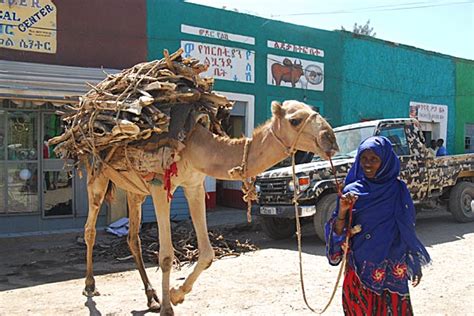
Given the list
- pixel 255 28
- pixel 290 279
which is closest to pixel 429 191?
pixel 290 279

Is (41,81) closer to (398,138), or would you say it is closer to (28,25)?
(28,25)

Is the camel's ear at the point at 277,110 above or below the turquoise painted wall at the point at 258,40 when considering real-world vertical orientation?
below

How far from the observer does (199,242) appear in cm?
509

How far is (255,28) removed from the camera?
1354 cm

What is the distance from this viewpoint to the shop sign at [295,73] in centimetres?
1384

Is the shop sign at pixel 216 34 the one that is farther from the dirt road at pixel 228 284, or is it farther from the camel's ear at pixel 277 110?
the camel's ear at pixel 277 110

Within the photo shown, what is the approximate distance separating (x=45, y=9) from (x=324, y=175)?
653 cm

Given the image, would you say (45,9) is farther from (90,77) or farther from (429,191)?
(429,191)

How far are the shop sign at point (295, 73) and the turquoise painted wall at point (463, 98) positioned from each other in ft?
25.0

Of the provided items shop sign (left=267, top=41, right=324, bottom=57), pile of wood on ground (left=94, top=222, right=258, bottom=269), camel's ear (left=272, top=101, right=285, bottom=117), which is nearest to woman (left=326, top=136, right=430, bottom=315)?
camel's ear (left=272, top=101, right=285, bottom=117)

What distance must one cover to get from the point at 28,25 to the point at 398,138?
7.65 m

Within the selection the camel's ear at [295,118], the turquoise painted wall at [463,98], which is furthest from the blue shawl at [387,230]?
the turquoise painted wall at [463,98]

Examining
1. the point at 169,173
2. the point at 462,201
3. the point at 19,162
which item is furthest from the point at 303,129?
the point at 462,201

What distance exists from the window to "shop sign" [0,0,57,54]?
6.94 metres
